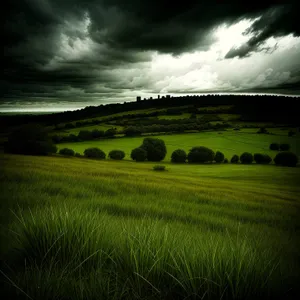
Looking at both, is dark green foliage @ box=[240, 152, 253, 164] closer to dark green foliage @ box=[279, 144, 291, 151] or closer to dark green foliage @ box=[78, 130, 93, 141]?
dark green foliage @ box=[279, 144, 291, 151]

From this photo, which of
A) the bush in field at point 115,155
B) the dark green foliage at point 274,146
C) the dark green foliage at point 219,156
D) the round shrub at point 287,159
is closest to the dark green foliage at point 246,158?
the dark green foliage at point 219,156

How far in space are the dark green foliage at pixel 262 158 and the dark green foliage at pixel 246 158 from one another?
81.6 inches

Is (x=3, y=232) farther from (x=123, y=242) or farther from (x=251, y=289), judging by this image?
(x=251, y=289)

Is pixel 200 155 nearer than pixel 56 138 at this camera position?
No

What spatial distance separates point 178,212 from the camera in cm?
444

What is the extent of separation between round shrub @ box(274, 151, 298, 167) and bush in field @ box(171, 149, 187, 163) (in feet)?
95.1

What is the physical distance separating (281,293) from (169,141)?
8151cm

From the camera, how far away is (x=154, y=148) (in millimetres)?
68625

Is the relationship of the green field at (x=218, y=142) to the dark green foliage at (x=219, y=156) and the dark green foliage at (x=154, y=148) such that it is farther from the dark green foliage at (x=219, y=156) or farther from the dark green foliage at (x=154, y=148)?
the dark green foliage at (x=154, y=148)

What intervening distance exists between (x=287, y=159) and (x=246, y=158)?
37.0ft

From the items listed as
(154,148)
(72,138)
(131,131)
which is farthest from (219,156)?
(72,138)

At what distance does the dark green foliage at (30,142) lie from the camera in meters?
30.1

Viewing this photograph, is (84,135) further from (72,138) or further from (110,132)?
(110,132)

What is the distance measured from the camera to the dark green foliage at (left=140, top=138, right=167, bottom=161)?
6856cm
